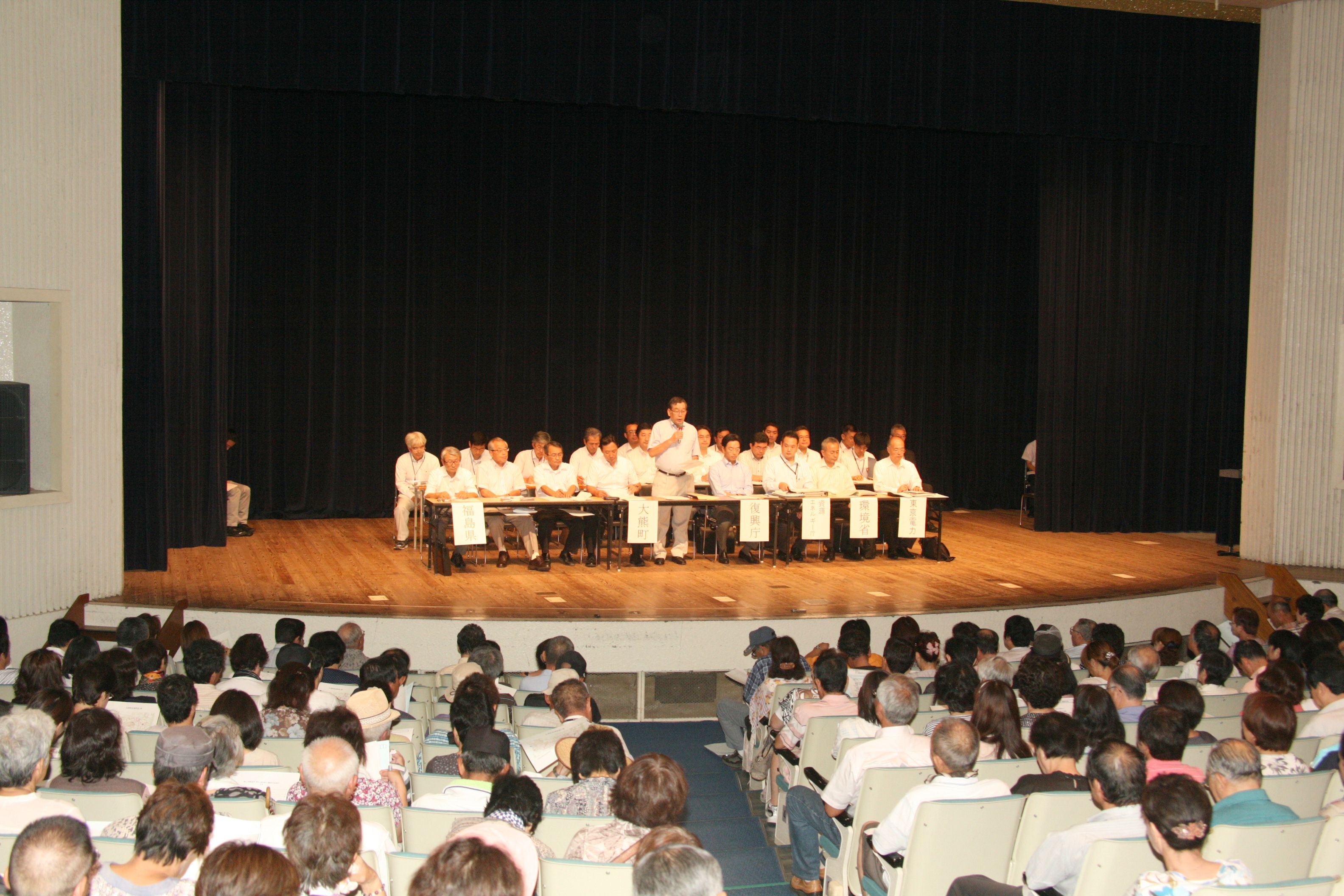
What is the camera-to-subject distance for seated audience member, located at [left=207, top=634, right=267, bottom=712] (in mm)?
5012

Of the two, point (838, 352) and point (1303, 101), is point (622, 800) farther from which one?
point (838, 352)

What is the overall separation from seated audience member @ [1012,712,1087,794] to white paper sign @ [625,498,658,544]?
598 cm

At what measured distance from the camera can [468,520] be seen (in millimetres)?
9312

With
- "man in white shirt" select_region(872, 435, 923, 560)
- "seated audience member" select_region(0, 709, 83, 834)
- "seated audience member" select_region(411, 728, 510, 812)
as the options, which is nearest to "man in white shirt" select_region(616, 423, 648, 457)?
"man in white shirt" select_region(872, 435, 923, 560)

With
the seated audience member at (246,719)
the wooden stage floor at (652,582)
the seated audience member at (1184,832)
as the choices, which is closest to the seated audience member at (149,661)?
the seated audience member at (246,719)

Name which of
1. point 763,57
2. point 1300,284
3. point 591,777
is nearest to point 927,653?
point 591,777

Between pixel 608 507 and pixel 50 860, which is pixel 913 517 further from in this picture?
pixel 50 860

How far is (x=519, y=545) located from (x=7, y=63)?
5763 millimetres

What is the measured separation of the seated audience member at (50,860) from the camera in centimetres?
250

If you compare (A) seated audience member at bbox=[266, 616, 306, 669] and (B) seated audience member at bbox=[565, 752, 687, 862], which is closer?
(B) seated audience member at bbox=[565, 752, 687, 862]

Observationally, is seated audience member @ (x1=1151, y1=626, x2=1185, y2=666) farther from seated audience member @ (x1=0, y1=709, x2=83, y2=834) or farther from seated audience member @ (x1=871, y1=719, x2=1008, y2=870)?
seated audience member @ (x1=0, y1=709, x2=83, y2=834)

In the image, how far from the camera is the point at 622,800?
10.7 feet

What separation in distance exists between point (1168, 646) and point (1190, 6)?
6.81 m

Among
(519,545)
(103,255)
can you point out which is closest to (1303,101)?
(519,545)
